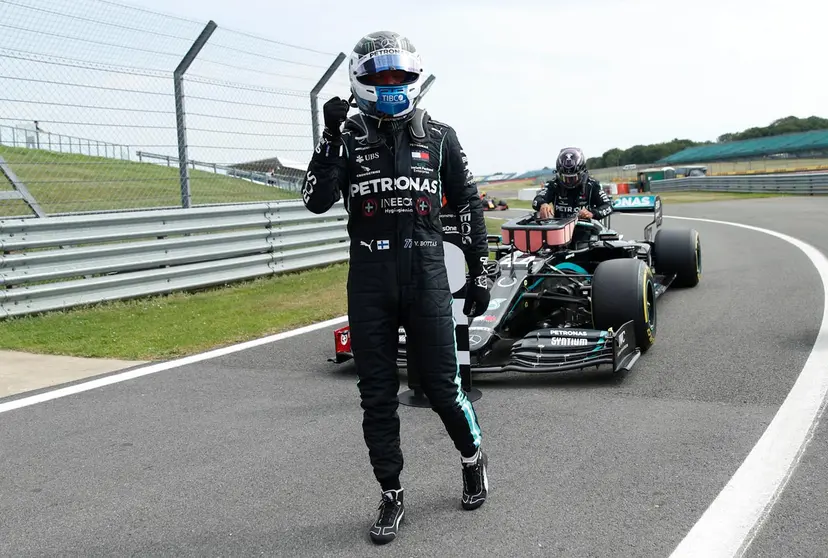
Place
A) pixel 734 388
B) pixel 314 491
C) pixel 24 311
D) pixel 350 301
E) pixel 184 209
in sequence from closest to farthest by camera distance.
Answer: pixel 350 301 → pixel 314 491 → pixel 734 388 → pixel 24 311 → pixel 184 209

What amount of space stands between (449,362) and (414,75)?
4.01 feet

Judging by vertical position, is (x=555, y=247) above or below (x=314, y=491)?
above

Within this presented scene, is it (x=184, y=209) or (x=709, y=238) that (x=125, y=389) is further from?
(x=709, y=238)

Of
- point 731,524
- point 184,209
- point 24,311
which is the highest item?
point 184,209

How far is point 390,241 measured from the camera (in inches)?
138

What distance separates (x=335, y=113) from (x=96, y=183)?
23.0ft

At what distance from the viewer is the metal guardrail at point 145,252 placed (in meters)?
8.39

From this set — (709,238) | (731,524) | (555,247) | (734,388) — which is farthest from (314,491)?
(709,238)

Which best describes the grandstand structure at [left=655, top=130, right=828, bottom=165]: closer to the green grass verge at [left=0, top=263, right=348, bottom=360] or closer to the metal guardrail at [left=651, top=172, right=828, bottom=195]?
the metal guardrail at [left=651, top=172, right=828, bottom=195]

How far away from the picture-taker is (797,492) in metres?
3.58

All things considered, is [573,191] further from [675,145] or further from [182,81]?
[675,145]

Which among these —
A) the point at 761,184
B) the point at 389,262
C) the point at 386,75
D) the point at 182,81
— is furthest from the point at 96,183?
the point at 761,184

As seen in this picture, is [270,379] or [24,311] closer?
[270,379]

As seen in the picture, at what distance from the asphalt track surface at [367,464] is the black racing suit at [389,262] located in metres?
0.44
